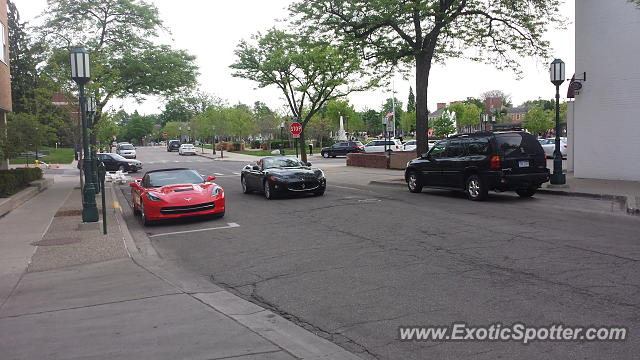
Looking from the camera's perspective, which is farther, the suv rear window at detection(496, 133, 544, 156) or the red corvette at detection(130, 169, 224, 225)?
the suv rear window at detection(496, 133, 544, 156)

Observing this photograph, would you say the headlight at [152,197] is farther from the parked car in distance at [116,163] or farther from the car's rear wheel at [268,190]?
the parked car in distance at [116,163]

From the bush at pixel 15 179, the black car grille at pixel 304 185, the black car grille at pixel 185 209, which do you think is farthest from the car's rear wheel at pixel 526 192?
the bush at pixel 15 179

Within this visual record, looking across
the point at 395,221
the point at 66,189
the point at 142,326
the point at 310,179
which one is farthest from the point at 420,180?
the point at 66,189

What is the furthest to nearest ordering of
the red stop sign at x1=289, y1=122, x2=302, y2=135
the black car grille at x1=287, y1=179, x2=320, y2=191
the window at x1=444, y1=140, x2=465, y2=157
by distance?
1. the red stop sign at x1=289, y1=122, x2=302, y2=135
2. the black car grille at x1=287, y1=179, x2=320, y2=191
3. the window at x1=444, y1=140, x2=465, y2=157

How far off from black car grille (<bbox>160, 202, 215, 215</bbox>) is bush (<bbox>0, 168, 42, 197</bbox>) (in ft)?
25.4

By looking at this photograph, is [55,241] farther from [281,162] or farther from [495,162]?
Result: [495,162]

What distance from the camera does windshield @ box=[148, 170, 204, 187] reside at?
508 inches

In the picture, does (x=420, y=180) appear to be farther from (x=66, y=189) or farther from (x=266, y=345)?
(x=66, y=189)

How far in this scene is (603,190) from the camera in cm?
1505

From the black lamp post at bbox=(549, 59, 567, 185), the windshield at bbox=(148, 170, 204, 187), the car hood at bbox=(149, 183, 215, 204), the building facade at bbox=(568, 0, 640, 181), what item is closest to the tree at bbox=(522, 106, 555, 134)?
the building facade at bbox=(568, 0, 640, 181)

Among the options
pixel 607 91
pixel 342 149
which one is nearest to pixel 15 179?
pixel 607 91

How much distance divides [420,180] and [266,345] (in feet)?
42.6

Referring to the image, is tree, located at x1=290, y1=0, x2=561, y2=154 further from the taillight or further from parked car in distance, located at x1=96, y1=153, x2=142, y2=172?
parked car in distance, located at x1=96, y1=153, x2=142, y2=172

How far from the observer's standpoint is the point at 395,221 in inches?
440
